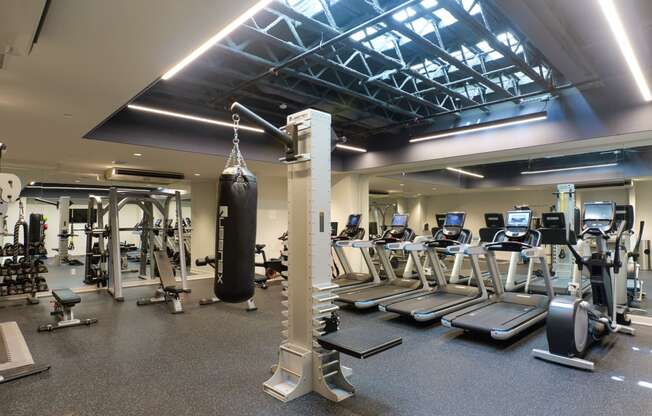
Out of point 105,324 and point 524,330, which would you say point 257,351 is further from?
point 524,330

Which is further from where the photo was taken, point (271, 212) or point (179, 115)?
point (271, 212)

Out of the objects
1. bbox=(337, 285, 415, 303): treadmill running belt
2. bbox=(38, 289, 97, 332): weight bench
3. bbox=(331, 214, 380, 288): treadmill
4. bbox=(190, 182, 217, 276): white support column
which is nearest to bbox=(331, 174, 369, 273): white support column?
bbox=(331, 214, 380, 288): treadmill

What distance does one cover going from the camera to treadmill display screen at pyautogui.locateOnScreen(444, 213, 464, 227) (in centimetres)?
639

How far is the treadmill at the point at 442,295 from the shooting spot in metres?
5.03

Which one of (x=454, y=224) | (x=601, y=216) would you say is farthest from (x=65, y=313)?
(x=601, y=216)

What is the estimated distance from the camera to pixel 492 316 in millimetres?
4574

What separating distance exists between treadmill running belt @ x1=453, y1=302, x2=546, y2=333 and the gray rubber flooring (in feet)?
0.71

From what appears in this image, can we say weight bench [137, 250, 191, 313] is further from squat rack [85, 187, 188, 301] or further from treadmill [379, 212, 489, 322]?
treadmill [379, 212, 489, 322]

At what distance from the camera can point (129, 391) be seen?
10.00ft

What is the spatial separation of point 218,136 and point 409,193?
818 cm

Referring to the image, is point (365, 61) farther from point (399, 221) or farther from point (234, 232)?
point (399, 221)

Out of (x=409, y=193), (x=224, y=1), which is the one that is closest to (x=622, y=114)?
(x=224, y=1)

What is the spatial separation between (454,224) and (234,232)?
479 cm

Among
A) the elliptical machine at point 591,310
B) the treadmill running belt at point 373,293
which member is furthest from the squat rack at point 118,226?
the elliptical machine at point 591,310
